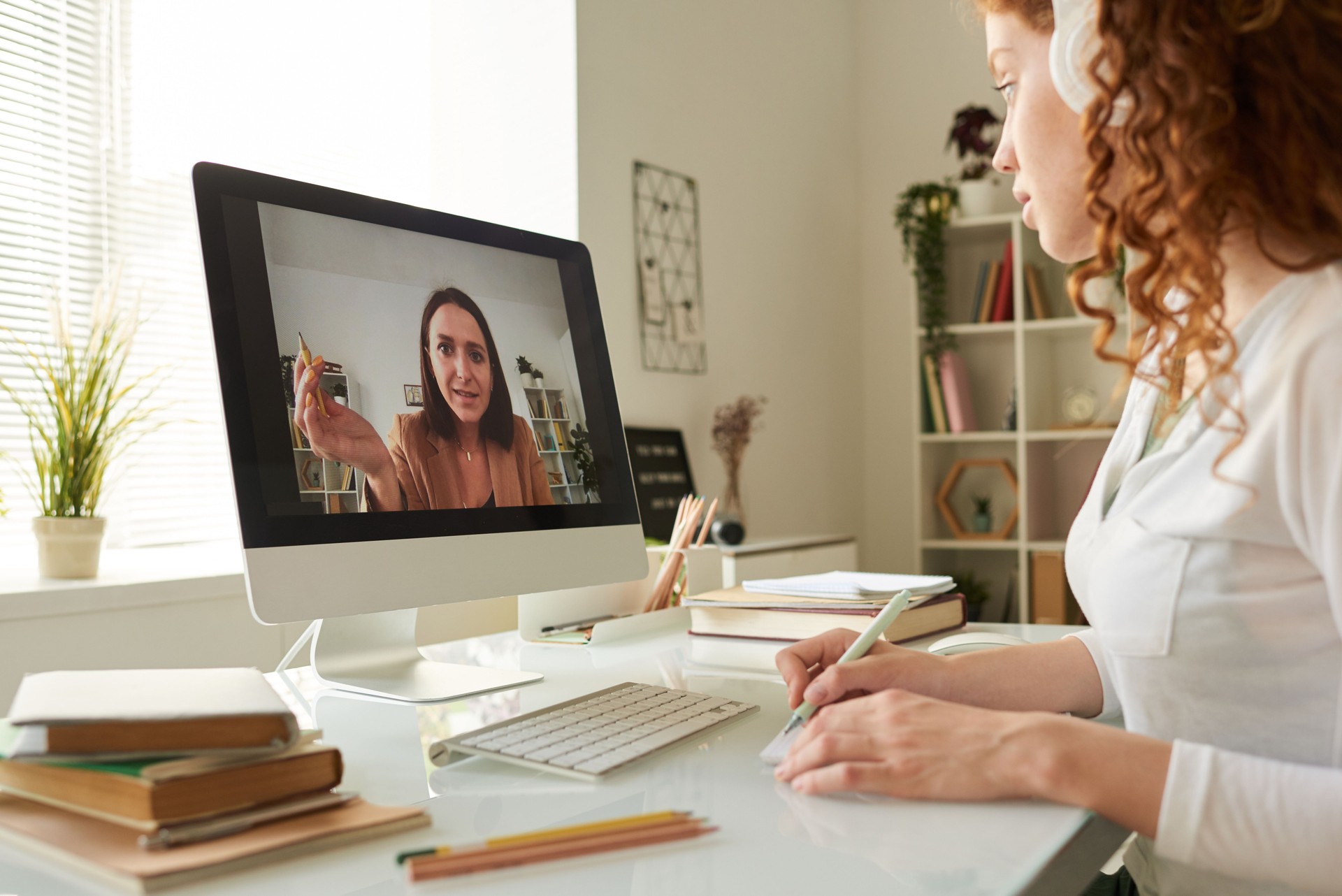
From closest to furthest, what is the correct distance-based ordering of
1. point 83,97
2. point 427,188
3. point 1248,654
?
point 1248,654
point 83,97
point 427,188

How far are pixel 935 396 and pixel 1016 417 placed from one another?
10.8 inches

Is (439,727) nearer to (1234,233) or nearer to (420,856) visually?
(420,856)

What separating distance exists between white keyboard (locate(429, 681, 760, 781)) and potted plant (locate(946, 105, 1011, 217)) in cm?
293

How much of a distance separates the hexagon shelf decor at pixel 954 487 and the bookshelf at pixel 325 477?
9.57 ft

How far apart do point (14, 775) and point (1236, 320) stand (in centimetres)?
82

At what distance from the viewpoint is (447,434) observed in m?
1.01

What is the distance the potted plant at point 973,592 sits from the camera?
3.45 meters

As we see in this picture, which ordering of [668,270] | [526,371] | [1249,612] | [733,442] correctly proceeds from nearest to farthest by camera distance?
[1249,612], [526,371], [668,270], [733,442]

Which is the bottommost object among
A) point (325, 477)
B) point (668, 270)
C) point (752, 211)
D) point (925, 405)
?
point (325, 477)

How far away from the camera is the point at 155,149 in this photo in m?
2.16

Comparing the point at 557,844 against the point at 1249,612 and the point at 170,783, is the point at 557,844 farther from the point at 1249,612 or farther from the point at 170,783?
the point at 1249,612

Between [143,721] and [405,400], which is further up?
[405,400]

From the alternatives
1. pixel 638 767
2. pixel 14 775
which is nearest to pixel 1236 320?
pixel 638 767

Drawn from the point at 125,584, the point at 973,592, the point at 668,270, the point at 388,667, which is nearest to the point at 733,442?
the point at 668,270
